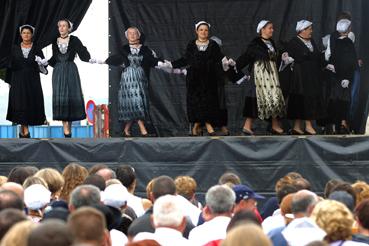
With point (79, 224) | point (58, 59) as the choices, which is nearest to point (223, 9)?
point (58, 59)

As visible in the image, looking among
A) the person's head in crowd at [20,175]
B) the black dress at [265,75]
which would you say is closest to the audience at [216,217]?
the person's head in crowd at [20,175]

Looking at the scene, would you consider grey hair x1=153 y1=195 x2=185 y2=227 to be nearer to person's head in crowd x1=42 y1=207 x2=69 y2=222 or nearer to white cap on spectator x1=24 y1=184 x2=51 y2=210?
person's head in crowd x1=42 y1=207 x2=69 y2=222

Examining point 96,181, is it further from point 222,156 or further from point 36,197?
point 222,156

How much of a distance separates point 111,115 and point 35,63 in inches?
56.6

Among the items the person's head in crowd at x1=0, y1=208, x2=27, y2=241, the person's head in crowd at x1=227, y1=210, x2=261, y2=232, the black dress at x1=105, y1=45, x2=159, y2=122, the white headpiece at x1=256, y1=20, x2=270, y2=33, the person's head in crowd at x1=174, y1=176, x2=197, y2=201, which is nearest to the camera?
the person's head in crowd at x1=0, y1=208, x2=27, y2=241

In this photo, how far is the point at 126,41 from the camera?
13367 millimetres

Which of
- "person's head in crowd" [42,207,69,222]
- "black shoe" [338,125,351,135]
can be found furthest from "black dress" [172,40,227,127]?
"person's head in crowd" [42,207,69,222]

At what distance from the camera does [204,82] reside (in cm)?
1230

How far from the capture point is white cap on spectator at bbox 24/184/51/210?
584 cm

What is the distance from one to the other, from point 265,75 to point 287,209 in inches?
259

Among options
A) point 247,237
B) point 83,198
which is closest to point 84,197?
point 83,198

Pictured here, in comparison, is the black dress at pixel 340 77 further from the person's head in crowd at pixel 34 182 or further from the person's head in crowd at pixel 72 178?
the person's head in crowd at pixel 34 182

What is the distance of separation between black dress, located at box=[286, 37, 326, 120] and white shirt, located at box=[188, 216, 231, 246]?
7.08m

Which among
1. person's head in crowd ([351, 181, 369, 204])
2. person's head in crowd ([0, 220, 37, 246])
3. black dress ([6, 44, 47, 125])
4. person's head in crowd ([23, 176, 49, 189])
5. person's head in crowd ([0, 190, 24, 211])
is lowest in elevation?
person's head in crowd ([351, 181, 369, 204])
